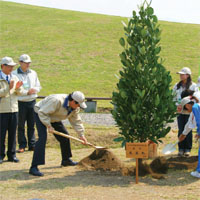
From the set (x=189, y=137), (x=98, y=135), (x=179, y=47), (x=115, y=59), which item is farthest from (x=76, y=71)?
(x=189, y=137)

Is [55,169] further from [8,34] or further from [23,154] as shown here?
[8,34]

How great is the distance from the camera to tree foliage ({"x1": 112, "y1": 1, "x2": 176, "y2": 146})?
627 centimetres

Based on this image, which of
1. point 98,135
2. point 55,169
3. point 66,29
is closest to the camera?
point 55,169

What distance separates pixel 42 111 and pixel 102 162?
170cm

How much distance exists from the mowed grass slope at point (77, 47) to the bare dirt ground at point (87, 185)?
11117 mm

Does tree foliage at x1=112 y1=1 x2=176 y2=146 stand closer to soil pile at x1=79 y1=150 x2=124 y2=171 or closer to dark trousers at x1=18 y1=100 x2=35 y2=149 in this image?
soil pile at x1=79 y1=150 x2=124 y2=171

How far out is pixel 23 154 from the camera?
842 cm

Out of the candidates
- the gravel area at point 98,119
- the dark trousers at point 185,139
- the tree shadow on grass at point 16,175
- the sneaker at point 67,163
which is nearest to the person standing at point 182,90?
the dark trousers at point 185,139

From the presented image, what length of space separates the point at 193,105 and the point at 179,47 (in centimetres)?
2771

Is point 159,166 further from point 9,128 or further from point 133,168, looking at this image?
point 9,128

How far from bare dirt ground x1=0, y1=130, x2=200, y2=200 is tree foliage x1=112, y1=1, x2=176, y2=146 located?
875mm

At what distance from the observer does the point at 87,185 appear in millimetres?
6098

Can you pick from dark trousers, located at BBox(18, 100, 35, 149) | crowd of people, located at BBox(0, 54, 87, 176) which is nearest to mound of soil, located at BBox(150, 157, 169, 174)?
crowd of people, located at BBox(0, 54, 87, 176)

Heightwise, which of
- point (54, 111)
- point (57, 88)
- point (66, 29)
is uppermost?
point (66, 29)
